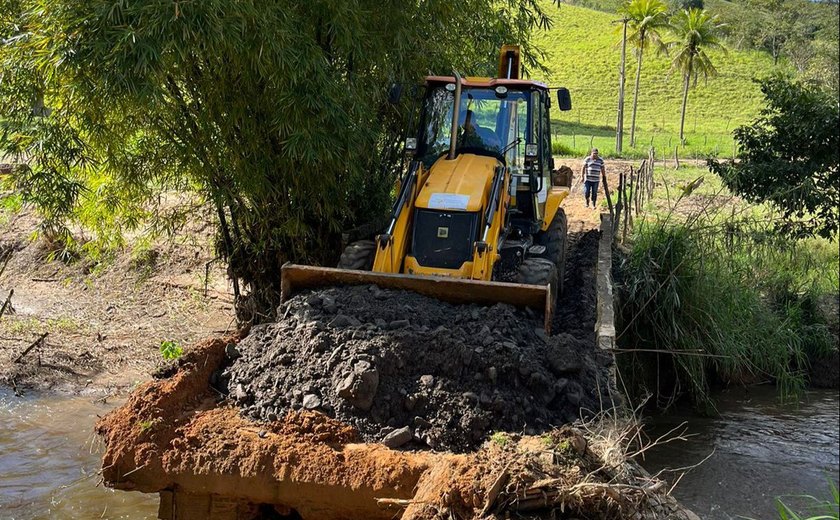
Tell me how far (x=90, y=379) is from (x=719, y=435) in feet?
23.5

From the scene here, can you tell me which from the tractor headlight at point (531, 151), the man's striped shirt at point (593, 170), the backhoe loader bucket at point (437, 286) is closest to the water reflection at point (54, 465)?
the backhoe loader bucket at point (437, 286)

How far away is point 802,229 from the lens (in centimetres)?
1292

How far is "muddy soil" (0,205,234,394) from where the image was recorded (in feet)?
28.9

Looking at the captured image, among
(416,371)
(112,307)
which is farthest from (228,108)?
(112,307)

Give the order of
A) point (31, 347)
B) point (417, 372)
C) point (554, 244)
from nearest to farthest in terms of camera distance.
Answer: point (417, 372)
point (554, 244)
point (31, 347)

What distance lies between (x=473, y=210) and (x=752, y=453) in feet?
15.8

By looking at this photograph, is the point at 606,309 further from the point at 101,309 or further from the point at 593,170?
the point at 593,170

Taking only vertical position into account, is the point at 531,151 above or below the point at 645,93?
below

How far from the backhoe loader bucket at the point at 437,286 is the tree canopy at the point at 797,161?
7974 mm

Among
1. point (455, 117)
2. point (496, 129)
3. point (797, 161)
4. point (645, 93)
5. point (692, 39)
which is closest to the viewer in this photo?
point (455, 117)

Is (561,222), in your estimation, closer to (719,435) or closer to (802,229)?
(719,435)

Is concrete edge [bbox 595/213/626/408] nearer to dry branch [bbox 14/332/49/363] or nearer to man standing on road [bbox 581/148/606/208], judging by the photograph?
man standing on road [bbox 581/148/606/208]

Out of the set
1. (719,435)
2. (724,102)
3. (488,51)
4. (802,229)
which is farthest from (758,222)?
(724,102)

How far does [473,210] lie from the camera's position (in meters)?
7.13
